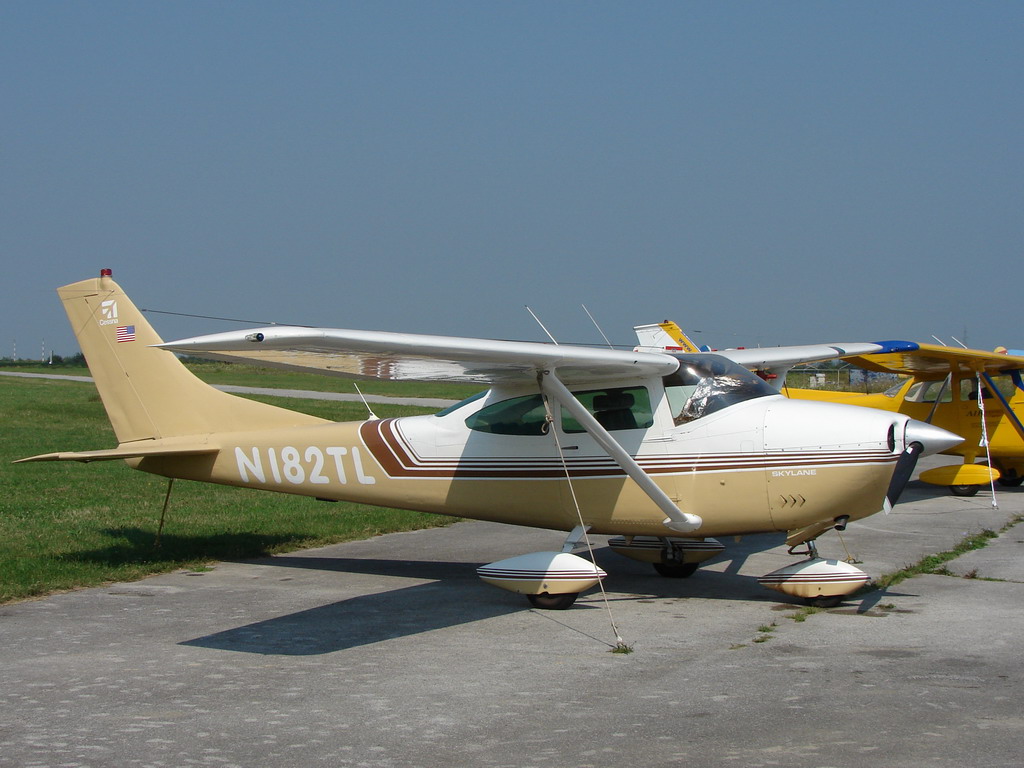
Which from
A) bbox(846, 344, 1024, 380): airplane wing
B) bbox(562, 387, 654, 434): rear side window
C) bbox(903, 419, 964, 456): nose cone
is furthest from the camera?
bbox(846, 344, 1024, 380): airplane wing

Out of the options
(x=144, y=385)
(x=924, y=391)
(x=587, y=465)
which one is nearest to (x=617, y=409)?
(x=587, y=465)

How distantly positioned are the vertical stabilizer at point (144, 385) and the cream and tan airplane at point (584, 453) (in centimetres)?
28

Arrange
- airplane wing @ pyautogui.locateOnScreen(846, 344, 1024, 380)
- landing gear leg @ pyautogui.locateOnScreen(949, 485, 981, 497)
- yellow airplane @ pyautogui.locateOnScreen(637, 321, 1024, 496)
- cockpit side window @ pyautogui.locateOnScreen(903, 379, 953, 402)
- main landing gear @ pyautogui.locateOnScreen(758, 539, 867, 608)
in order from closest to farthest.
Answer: main landing gear @ pyautogui.locateOnScreen(758, 539, 867, 608)
airplane wing @ pyautogui.locateOnScreen(846, 344, 1024, 380)
yellow airplane @ pyautogui.locateOnScreen(637, 321, 1024, 496)
landing gear leg @ pyautogui.locateOnScreen(949, 485, 981, 497)
cockpit side window @ pyautogui.locateOnScreen(903, 379, 953, 402)

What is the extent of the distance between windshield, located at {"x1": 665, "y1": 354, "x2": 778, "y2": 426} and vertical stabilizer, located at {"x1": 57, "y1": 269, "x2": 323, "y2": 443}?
412cm

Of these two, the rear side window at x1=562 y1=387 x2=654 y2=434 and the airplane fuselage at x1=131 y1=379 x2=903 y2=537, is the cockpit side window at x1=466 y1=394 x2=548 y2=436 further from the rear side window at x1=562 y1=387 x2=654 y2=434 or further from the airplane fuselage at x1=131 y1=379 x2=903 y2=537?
the rear side window at x1=562 y1=387 x2=654 y2=434

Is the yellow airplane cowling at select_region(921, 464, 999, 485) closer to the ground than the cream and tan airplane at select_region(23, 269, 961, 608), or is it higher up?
closer to the ground

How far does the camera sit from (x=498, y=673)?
6246 mm

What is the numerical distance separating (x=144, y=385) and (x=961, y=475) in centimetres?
1210

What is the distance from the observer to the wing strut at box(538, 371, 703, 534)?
26.2ft

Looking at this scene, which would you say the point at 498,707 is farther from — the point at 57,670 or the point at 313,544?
the point at 313,544

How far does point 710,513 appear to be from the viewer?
8.22 m

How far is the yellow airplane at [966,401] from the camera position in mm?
15539

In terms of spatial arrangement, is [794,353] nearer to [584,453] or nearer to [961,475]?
[584,453]

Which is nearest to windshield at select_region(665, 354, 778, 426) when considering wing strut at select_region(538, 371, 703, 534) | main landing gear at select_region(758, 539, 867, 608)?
wing strut at select_region(538, 371, 703, 534)
